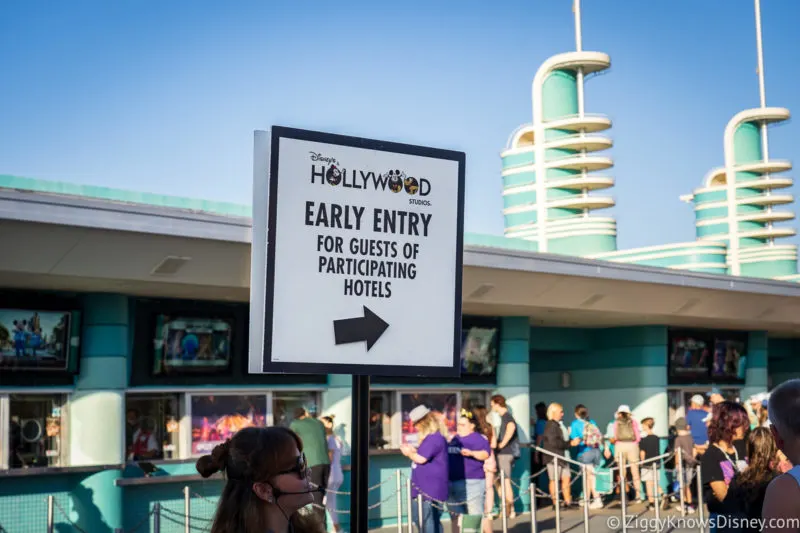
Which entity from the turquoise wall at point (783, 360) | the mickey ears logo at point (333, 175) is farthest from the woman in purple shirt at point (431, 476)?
the turquoise wall at point (783, 360)

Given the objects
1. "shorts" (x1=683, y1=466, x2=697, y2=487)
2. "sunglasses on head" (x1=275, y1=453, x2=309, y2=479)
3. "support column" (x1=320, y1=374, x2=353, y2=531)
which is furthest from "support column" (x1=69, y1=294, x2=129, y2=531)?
"sunglasses on head" (x1=275, y1=453, x2=309, y2=479)

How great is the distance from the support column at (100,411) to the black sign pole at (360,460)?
987 cm

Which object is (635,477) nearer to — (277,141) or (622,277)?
(622,277)

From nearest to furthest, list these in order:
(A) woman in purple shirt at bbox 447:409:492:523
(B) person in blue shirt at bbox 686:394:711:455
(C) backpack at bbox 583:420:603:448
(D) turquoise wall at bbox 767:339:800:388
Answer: (A) woman in purple shirt at bbox 447:409:492:523
(B) person in blue shirt at bbox 686:394:711:455
(C) backpack at bbox 583:420:603:448
(D) turquoise wall at bbox 767:339:800:388

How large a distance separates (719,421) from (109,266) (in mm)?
6880

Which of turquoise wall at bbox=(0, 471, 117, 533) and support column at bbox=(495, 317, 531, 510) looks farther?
support column at bbox=(495, 317, 531, 510)

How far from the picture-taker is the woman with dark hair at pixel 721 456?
7180 mm

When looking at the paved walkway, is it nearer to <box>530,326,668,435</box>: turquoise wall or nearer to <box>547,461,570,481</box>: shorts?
<box>547,461,570,481</box>: shorts

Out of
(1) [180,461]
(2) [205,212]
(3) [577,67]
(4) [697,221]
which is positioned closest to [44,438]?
(1) [180,461]

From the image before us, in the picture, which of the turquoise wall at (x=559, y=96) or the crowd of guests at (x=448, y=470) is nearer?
the crowd of guests at (x=448, y=470)

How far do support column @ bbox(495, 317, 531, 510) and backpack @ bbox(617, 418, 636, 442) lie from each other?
1.48 metres

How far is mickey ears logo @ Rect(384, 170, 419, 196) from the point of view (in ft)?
13.8

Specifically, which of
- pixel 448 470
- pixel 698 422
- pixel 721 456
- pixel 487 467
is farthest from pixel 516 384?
pixel 721 456

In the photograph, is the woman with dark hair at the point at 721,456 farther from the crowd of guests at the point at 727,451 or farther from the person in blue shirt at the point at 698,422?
the person in blue shirt at the point at 698,422
